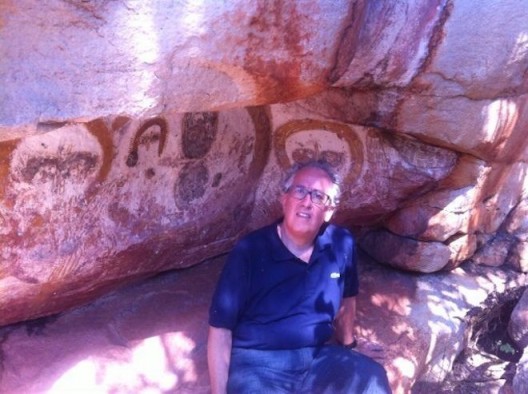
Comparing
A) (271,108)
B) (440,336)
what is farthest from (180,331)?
(440,336)

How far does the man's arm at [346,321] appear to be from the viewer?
2898 mm

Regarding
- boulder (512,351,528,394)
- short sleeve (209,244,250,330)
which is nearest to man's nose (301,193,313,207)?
short sleeve (209,244,250,330)

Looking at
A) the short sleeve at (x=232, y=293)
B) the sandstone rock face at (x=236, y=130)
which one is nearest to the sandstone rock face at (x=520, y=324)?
the sandstone rock face at (x=236, y=130)

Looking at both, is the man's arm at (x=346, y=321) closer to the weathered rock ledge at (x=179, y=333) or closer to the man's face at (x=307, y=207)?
the weathered rock ledge at (x=179, y=333)

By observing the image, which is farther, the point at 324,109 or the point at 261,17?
the point at 324,109

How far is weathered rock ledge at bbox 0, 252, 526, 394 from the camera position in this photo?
2.63m

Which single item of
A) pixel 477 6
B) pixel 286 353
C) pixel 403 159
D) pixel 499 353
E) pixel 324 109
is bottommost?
pixel 499 353

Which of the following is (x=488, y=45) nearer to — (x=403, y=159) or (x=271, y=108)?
(x=403, y=159)

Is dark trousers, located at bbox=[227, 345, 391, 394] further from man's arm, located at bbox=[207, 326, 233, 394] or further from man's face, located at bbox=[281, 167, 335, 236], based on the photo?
man's face, located at bbox=[281, 167, 335, 236]

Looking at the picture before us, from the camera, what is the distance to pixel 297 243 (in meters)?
2.57

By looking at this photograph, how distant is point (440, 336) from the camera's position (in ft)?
11.4

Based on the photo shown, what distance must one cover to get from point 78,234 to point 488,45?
2008 mm

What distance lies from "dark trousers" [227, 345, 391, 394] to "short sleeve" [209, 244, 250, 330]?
0.17m

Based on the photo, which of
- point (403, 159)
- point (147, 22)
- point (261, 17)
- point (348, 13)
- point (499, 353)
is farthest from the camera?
point (499, 353)
